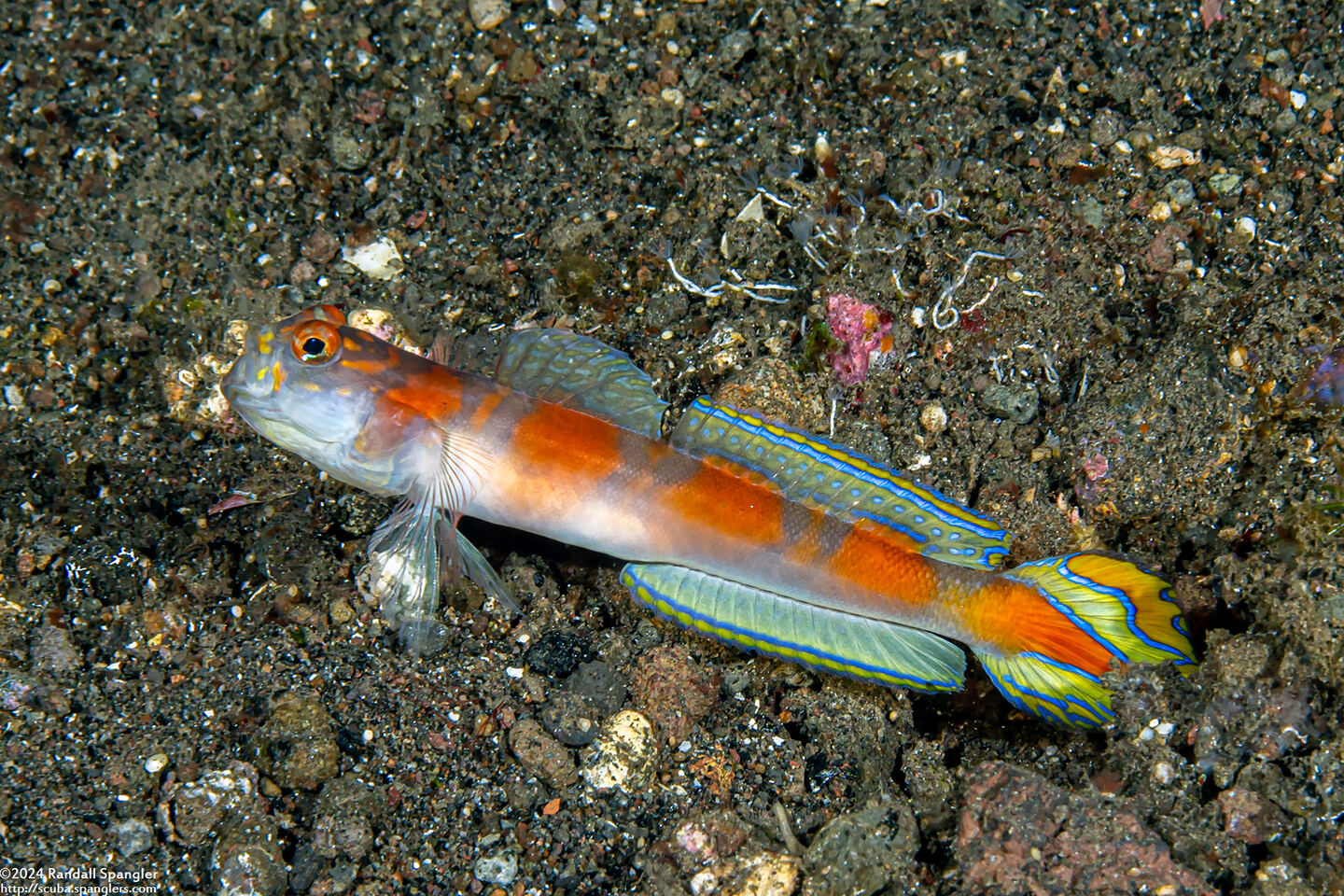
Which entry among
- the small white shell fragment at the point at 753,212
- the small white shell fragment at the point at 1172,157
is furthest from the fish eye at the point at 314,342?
the small white shell fragment at the point at 1172,157

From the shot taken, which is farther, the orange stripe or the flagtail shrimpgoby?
the flagtail shrimpgoby

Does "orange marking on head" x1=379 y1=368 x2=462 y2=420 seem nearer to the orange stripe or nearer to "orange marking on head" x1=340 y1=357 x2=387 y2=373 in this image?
"orange marking on head" x1=340 y1=357 x2=387 y2=373

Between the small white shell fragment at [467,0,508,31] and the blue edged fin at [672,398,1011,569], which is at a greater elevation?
the small white shell fragment at [467,0,508,31]

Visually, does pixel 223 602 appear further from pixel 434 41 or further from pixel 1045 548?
pixel 1045 548

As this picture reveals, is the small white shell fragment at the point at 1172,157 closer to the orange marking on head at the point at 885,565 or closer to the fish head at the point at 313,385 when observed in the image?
the orange marking on head at the point at 885,565

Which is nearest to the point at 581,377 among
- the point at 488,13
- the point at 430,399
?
the point at 430,399

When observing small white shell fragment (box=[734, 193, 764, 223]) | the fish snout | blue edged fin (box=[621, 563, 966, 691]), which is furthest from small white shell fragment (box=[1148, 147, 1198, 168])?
the fish snout
